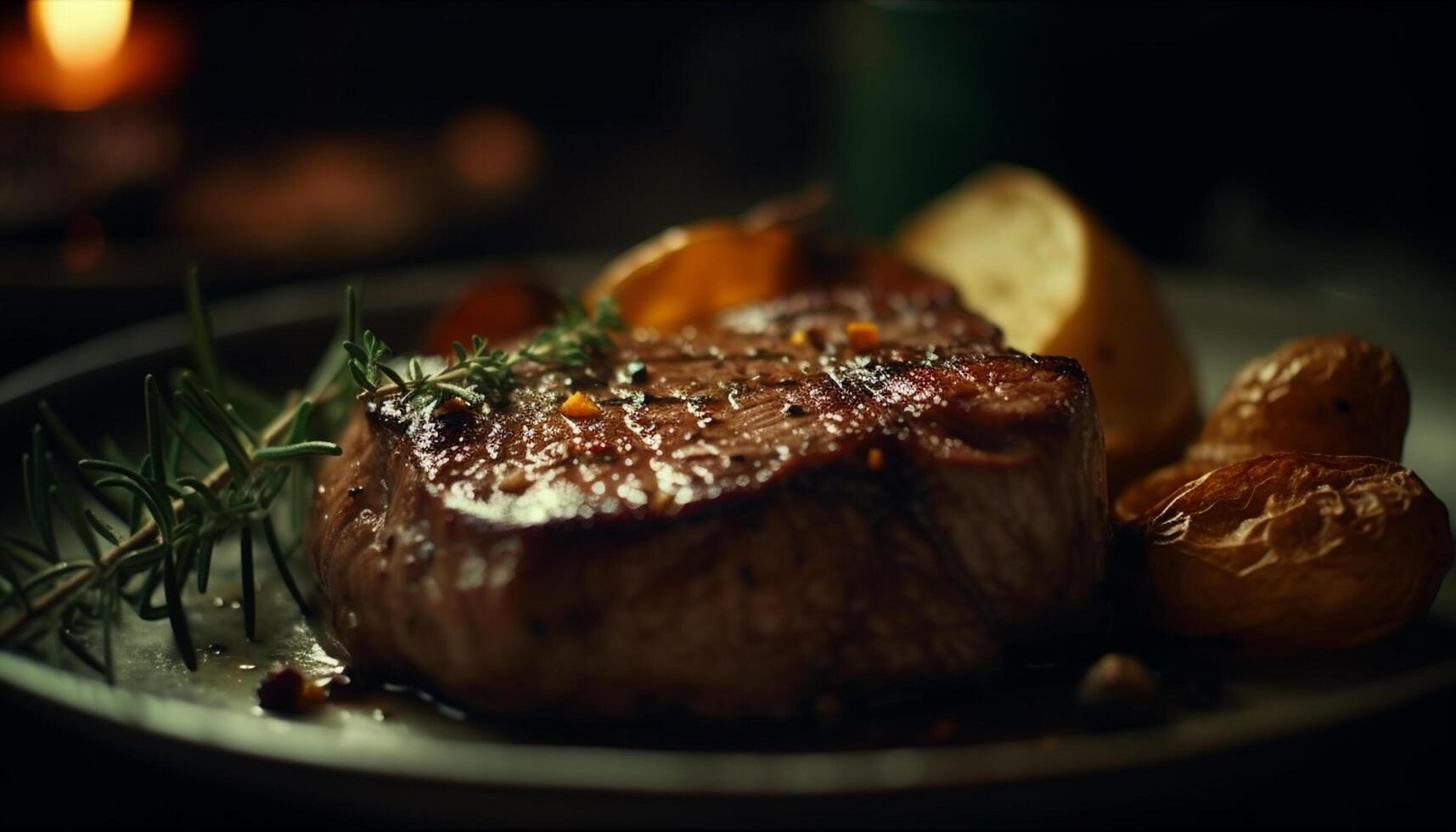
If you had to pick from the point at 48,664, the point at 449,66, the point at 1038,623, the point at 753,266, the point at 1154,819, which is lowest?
the point at 1154,819

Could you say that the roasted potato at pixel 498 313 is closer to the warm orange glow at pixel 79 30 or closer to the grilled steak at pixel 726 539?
the grilled steak at pixel 726 539

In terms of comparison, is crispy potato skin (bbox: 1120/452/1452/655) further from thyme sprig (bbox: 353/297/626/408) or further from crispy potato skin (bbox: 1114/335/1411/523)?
thyme sprig (bbox: 353/297/626/408)

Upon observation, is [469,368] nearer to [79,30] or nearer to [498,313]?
[498,313]

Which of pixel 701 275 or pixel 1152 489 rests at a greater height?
pixel 701 275

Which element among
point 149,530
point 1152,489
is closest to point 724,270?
point 1152,489

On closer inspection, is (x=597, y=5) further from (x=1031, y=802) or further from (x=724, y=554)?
(x=1031, y=802)

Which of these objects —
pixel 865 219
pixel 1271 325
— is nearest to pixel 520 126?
pixel 865 219
